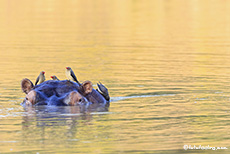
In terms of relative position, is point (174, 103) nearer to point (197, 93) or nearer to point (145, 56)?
point (197, 93)

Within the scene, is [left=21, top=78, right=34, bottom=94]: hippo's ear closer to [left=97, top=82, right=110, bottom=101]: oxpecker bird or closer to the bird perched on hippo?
the bird perched on hippo

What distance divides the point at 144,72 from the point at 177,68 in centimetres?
150

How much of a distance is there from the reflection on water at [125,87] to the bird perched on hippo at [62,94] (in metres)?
0.34

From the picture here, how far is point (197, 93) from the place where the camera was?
44.3 ft

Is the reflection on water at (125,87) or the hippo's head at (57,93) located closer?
the reflection on water at (125,87)

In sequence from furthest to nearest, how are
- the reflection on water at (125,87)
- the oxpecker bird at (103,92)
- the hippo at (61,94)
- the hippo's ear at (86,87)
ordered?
the oxpecker bird at (103,92), the hippo's ear at (86,87), the hippo at (61,94), the reflection on water at (125,87)

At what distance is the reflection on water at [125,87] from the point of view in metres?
8.56

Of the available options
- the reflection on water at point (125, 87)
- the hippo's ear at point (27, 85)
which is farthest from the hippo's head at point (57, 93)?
the reflection on water at point (125, 87)

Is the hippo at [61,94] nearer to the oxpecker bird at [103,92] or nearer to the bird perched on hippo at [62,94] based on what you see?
the bird perched on hippo at [62,94]

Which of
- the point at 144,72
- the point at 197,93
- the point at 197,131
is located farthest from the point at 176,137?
the point at 144,72

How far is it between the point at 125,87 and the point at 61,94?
3.11 metres

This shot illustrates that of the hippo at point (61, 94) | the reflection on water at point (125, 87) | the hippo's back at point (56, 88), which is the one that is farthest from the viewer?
the hippo's back at point (56, 88)

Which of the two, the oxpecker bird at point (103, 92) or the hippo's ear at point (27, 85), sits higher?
the hippo's ear at point (27, 85)

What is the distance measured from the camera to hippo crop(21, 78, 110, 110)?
11.4 metres
